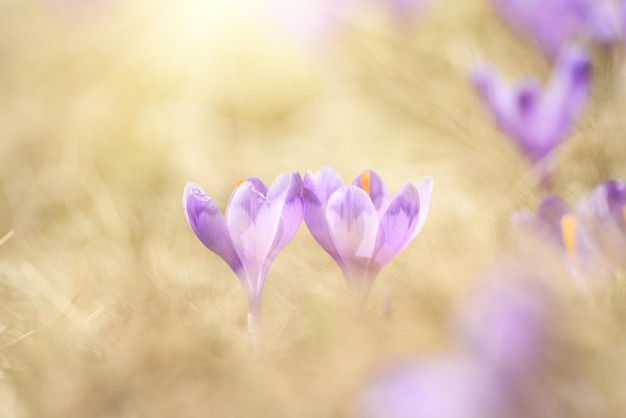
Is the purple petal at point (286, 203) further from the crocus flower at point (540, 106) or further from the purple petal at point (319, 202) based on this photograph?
the crocus flower at point (540, 106)

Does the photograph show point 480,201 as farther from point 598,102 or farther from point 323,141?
point 323,141

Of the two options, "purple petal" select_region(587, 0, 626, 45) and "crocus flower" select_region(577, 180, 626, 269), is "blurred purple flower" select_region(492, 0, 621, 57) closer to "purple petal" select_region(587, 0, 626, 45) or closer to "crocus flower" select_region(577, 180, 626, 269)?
"purple petal" select_region(587, 0, 626, 45)

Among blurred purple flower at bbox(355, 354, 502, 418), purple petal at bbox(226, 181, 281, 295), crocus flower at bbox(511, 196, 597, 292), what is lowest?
blurred purple flower at bbox(355, 354, 502, 418)

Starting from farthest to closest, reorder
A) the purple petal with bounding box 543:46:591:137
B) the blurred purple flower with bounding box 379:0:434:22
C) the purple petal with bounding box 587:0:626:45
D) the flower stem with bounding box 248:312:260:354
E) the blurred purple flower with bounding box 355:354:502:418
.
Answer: the blurred purple flower with bounding box 379:0:434:22, the purple petal with bounding box 587:0:626:45, the purple petal with bounding box 543:46:591:137, the flower stem with bounding box 248:312:260:354, the blurred purple flower with bounding box 355:354:502:418

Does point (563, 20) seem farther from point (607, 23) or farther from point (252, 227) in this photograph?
point (252, 227)

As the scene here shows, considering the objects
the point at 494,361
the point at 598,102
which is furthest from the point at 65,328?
the point at 598,102

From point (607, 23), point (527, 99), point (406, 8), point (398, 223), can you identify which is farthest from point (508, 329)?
point (406, 8)

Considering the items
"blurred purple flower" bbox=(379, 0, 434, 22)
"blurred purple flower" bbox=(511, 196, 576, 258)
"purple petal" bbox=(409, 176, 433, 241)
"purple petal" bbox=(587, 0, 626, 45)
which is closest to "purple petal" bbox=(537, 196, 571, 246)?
"blurred purple flower" bbox=(511, 196, 576, 258)

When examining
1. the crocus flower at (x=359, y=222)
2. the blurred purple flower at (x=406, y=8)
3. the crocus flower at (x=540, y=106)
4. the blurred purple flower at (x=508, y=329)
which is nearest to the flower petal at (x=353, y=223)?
the crocus flower at (x=359, y=222)
